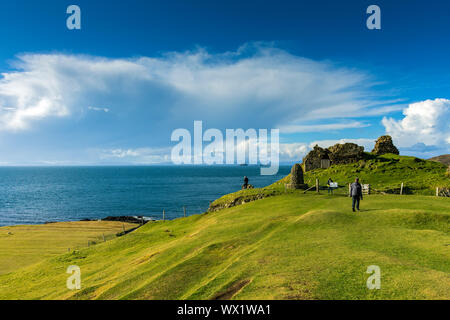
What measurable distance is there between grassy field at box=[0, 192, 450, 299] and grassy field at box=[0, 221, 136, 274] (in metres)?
9.75

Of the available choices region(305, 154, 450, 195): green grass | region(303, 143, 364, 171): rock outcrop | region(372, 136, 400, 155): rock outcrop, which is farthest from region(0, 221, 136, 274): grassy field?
region(372, 136, 400, 155): rock outcrop

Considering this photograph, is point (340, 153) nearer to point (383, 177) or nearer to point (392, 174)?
point (392, 174)

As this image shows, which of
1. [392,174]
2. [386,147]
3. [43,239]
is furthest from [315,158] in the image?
[43,239]

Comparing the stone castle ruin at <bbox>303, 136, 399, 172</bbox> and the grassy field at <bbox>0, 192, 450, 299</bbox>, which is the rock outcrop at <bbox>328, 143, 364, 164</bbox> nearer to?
the stone castle ruin at <bbox>303, 136, 399, 172</bbox>

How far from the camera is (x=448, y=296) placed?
8.39 meters

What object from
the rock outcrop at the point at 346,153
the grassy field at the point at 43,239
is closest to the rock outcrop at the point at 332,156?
the rock outcrop at the point at 346,153

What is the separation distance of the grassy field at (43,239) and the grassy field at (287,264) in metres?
9.75

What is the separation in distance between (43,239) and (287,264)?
145ft

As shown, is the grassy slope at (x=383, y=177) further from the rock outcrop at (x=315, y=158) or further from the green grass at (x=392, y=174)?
the rock outcrop at (x=315, y=158)

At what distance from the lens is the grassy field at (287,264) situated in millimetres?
9883

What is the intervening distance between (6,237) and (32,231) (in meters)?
5.15

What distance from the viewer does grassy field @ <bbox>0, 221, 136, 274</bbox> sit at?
106ft
